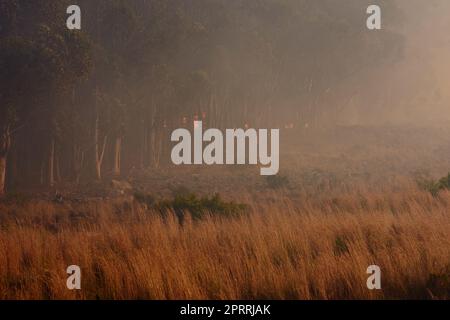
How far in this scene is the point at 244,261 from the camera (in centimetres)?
720

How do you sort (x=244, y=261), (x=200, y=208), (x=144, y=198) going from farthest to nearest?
(x=144, y=198) → (x=200, y=208) → (x=244, y=261)

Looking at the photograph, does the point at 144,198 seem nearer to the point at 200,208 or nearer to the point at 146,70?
the point at 200,208

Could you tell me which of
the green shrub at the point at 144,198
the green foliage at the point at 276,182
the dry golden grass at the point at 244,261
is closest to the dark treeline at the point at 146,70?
→ the green shrub at the point at 144,198

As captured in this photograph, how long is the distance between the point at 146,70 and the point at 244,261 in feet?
78.7

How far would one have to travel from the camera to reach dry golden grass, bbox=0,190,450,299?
640 centimetres

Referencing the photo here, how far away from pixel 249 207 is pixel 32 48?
12192 mm

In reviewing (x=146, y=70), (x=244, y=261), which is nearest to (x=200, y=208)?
(x=244, y=261)

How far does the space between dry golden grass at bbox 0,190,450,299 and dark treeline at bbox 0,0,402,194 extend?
43.5 feet

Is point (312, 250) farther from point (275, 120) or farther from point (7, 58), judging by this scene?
point (275, 120)

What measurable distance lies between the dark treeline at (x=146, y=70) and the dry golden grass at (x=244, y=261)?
13.2 m

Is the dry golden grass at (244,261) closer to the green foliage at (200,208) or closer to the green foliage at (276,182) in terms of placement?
the green foliage at (200,208)

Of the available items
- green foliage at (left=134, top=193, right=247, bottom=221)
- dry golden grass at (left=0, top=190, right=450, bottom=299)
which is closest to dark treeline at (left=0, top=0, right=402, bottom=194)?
green foliage at (left=134, top=193, right=247, bottom=221)

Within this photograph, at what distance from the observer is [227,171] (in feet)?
101
